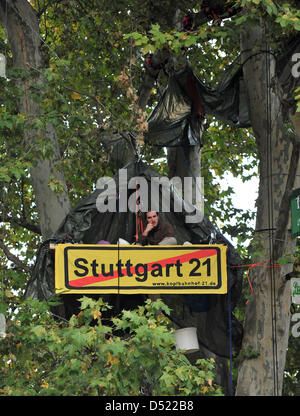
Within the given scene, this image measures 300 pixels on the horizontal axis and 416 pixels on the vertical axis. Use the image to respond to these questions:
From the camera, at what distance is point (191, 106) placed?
44.7ft

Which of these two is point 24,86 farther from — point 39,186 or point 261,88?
point 261,88

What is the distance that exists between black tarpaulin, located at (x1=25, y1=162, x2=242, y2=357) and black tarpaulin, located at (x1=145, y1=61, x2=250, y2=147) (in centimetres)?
151

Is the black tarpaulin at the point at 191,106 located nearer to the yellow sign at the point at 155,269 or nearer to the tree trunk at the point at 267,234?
the tree trunk at the point at 267,234

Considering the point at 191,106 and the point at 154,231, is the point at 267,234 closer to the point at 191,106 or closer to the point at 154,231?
the point at 154,231

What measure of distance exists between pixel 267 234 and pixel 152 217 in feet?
5.13

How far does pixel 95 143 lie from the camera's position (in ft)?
45.7

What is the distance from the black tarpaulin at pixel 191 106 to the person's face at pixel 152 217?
1902 millimetres

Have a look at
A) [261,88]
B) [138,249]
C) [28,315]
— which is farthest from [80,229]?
[261,88]

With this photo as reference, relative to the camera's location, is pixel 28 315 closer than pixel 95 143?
Yes

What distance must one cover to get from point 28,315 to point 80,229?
7.42 feet

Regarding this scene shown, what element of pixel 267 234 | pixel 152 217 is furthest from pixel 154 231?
pixel 267 234

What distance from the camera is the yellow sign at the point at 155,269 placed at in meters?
11.5

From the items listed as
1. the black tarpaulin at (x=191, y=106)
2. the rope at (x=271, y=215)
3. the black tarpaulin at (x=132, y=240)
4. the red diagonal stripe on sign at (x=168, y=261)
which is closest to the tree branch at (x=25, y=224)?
the black tarpaulin at (x=191, y=106)
